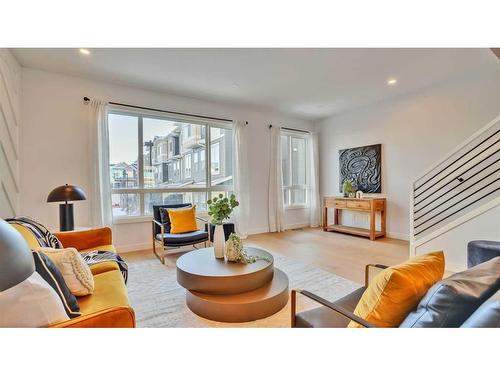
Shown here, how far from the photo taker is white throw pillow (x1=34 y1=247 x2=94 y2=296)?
1404mm

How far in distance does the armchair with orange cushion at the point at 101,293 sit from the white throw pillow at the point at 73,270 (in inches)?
2.4

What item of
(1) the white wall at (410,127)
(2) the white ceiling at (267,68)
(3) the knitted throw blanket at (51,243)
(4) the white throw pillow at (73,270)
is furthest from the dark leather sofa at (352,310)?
(1) the white wall at (410,127)

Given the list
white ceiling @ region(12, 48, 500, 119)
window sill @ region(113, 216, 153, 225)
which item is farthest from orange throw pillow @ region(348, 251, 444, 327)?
window sill @ region(113, 216, 153, 225)

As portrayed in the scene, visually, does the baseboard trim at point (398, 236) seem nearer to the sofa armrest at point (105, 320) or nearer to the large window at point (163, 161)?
the large window at point (163, 161)

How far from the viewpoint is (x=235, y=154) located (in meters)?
4.77

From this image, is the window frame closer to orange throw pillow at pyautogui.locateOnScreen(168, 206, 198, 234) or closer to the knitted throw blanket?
orange throw pillow at pyautogui.locateOnScreen(168, 206, 198, 234)

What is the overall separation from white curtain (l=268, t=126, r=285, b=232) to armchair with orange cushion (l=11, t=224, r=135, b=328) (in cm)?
342

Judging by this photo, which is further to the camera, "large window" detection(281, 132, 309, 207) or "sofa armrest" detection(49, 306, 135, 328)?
"large window" detection(281, 132, 309, 207)

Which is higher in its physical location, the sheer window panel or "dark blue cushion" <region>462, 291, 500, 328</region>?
the sheer window panel

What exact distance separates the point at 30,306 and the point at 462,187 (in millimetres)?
5072

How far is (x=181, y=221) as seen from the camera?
11.8 feet
